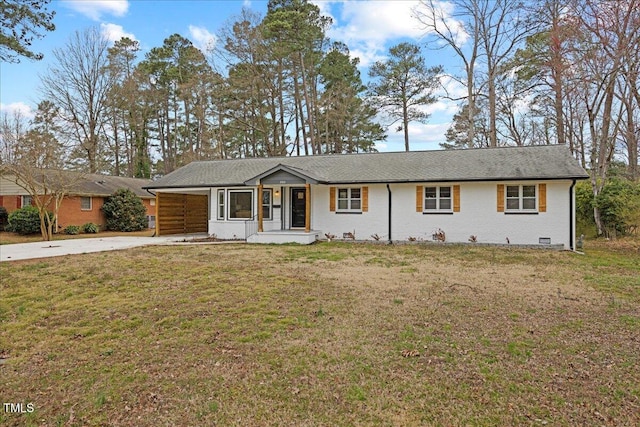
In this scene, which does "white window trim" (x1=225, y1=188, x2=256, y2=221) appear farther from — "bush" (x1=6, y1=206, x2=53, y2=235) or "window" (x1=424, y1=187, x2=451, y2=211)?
"bush" (x1=6, y1=206, x2=53, y2=235)

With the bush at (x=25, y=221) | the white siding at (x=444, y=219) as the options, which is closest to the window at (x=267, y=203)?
the white siding at (x=444, y=219)

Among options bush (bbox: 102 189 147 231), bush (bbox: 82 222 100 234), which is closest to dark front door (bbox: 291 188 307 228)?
bush (bbox: 102 189 147 231)

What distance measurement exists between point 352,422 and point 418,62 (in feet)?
84.8

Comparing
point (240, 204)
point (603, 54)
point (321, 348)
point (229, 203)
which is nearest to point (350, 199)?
point (240, 204)

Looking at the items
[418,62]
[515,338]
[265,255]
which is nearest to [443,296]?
[515,338]

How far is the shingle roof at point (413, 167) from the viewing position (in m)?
13.2

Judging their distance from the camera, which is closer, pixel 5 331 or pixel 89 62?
pixel 5 331

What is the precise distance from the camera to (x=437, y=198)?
14.2 m

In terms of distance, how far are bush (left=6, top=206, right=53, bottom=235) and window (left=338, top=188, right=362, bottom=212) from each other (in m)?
14.1

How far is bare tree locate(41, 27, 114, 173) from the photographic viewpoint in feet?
82.0

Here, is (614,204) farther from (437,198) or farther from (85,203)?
(85,203)

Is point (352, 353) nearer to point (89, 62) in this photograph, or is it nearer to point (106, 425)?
point (106, 425)

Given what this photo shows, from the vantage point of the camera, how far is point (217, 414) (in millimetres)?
3002

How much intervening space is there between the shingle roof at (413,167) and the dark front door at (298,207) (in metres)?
1.05
